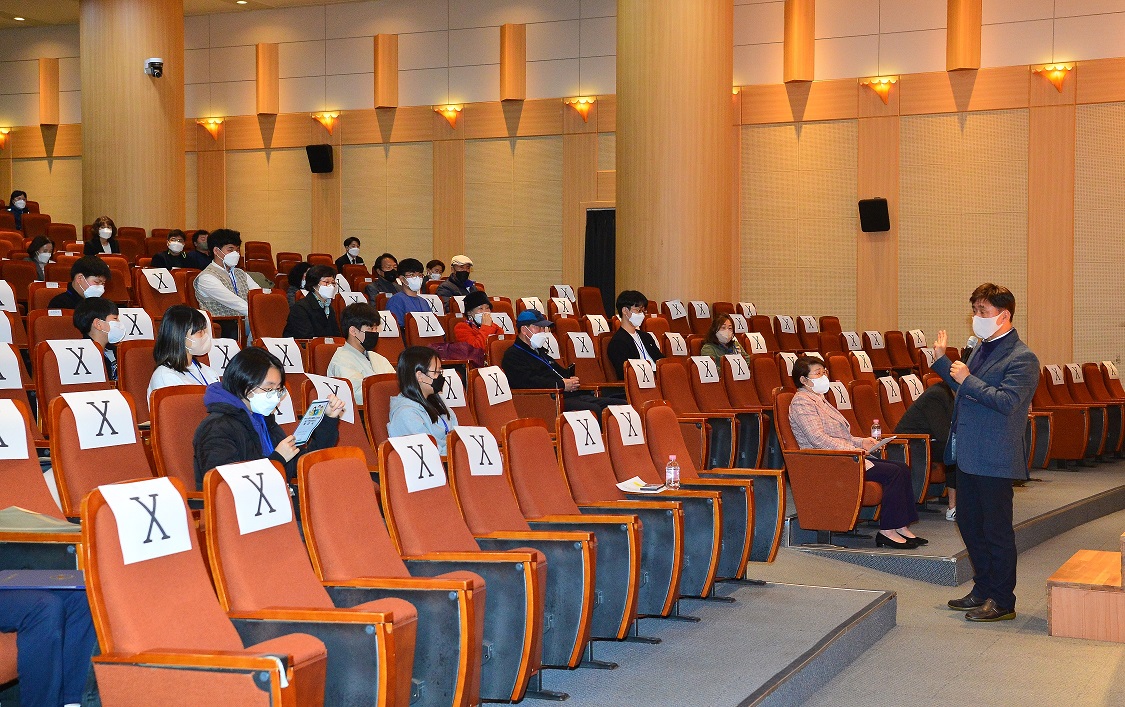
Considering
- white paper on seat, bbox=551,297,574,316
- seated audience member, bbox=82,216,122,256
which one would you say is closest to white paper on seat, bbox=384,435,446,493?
white paper on seat, bbox=551,297,574,316

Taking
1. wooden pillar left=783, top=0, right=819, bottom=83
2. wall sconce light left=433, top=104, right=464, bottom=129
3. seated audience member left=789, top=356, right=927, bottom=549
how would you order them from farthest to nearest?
1. wall sconce light left=433, top=104, right=464, bottom=129
2. wooden pillar left=783, top=0, right=819, bottom=83
3. seated audience member left=789, top=356, right=927, bottom=549

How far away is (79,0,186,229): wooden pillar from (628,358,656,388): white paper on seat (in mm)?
9637

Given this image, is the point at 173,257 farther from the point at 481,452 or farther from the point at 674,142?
the point at 481,452

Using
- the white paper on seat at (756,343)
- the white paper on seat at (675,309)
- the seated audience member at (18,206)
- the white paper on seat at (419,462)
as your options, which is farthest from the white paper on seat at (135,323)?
the seated audience member at (18,206)

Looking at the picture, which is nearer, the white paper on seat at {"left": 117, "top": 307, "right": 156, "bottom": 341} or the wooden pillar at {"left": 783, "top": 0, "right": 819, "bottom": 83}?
the white paper on seat at {"left": 117, "top": 307, "right": 156, "bottom": 341}

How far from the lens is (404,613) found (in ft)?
8.82

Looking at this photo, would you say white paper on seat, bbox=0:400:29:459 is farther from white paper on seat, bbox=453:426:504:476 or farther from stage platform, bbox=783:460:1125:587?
stage platform, bbox=783:460:1125:587

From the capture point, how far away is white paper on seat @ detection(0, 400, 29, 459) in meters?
3.33

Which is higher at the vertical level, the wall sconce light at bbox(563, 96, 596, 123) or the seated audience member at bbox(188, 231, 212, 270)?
the wall sconce light at bbox(563, 96, 596, 123)

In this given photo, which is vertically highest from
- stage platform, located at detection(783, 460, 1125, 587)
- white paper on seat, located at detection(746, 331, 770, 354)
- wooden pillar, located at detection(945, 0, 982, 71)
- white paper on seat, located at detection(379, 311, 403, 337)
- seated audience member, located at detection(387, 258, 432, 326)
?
wooden pillar, located at detection(945, 0, 982, 71)

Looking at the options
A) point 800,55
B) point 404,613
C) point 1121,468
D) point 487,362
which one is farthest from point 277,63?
point 404,613

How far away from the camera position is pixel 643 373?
6.66 m

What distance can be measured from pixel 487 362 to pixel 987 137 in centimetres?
837

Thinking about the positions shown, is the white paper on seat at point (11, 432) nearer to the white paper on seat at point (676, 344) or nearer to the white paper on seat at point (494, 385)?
the white paper on seat at point (494, 385)
